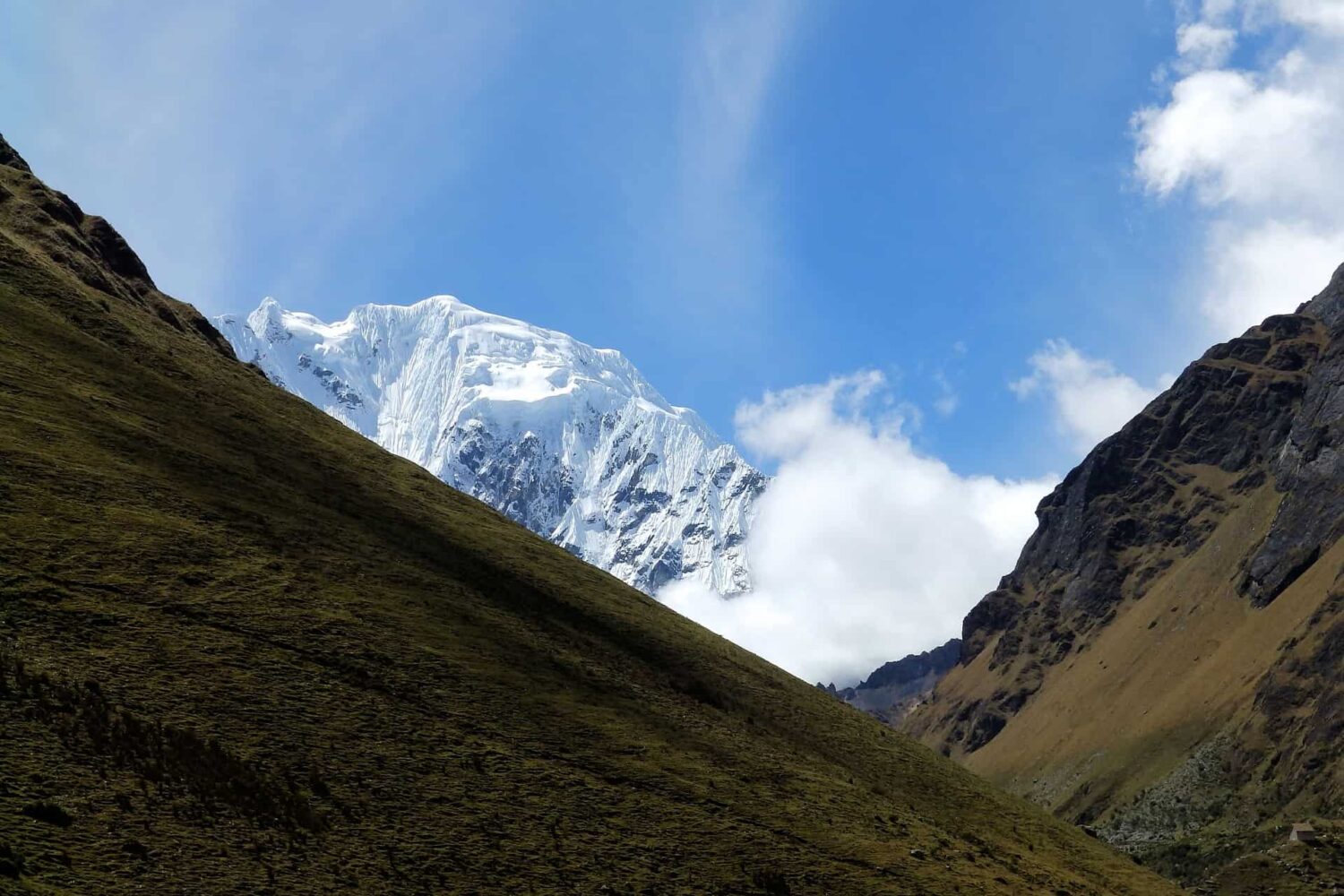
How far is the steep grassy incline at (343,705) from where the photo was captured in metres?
35.8

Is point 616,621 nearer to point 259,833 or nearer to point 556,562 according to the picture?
point 556,562

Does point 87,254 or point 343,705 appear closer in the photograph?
point 343,705

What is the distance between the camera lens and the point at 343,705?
4716 cm

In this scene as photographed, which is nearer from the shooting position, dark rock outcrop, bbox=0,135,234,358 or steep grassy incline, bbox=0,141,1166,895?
steep grassy incline, bbox=0,141,1166,895

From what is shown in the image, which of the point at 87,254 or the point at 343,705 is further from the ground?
the point at 87,254

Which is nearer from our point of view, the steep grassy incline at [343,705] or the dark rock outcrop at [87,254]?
the steep grassy incline at [343,705]

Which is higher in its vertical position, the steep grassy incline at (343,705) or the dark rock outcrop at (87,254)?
the dark rock outcrop at (87,254)

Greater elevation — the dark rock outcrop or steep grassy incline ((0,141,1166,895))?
the dark rock outcrop

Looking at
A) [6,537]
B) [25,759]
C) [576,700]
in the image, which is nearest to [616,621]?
[576,700]

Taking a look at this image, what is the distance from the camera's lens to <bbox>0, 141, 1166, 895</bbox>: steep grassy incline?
117ft

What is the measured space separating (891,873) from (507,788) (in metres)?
20.5

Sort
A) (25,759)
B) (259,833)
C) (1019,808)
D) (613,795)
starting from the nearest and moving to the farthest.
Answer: (25,759)
(259,833)
(613,795)
(1019,808)

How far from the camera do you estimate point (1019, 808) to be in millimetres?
81438

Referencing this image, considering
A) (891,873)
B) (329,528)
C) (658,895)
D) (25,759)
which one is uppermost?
(329,528)
